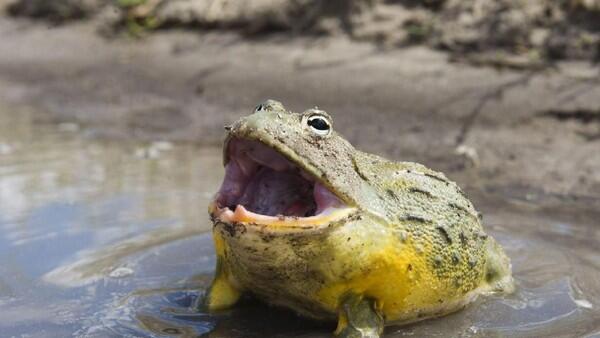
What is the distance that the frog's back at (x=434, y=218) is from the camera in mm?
3537

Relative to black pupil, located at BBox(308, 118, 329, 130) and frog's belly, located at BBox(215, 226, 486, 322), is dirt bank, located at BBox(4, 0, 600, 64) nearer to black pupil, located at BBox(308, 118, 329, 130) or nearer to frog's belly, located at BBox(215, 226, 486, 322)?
frog's belly, located at BBox(215, 226, 486, 322)

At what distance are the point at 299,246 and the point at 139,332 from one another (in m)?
0.83

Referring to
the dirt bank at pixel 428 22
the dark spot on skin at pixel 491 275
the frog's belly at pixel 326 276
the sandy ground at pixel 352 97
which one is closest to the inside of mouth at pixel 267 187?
the frog's belly at pixel 326 276

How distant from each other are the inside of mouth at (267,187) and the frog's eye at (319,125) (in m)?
0.16

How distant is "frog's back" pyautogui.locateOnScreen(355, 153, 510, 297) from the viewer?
354 cm

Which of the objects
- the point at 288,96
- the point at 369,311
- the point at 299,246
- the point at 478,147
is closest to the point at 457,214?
the point at 369,311

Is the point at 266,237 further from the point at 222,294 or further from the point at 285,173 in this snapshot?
the point at 222,294

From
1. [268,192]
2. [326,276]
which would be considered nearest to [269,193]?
[268,192]

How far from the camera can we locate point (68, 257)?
15.0 ft

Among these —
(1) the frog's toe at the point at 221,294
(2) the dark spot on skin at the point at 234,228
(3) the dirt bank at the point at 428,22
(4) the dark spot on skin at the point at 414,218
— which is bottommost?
(1) the frog's toe at the point at 221,294

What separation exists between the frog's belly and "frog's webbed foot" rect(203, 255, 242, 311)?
0.31 feet

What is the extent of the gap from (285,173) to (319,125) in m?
0.24

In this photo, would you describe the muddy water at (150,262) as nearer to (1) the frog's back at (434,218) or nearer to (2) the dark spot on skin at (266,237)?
(1) the frog's back at (434,218)

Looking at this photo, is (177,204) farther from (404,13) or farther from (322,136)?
(404,13)
